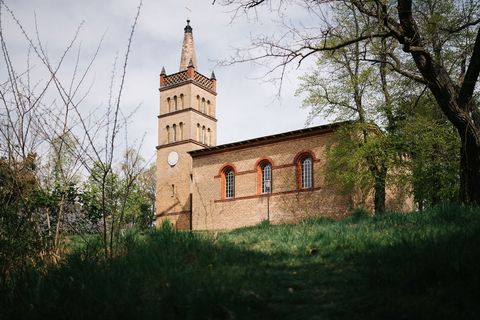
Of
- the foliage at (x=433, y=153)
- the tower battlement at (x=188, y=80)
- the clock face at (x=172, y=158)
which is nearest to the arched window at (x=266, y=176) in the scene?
the foliage at (x=433, y=153)

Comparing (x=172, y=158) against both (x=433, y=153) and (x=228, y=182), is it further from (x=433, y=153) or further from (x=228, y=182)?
(x=433, y=153)

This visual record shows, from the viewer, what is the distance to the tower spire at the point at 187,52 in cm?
4372

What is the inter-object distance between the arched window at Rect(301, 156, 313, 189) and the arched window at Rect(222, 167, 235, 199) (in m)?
5.22

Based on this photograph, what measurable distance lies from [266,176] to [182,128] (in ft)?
45.8

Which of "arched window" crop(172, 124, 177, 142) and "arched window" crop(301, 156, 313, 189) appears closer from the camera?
"arched window" crop(301, 156, 313, 189)

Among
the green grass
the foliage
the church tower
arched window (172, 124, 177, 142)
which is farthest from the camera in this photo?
arched window (172, 124, 177, 142)

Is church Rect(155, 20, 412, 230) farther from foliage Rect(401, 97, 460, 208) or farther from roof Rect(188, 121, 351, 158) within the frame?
foliage Rect(401, 97, 460, 208)

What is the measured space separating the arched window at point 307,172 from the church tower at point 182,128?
12.2 m

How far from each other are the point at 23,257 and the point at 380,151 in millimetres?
17943

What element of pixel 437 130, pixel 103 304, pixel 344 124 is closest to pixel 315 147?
pixel 344 124

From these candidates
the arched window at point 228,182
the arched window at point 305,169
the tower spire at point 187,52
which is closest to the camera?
the arched window at point 305,169

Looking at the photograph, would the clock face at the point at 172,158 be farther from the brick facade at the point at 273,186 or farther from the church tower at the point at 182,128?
the brick facade at the point at 273,186

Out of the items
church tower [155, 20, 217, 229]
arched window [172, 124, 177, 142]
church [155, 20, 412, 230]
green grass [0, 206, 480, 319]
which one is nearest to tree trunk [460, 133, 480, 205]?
green grass [0, 206, 480, 319]

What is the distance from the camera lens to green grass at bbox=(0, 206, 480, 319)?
387 cm
